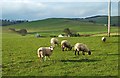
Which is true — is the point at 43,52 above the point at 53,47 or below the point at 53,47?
below

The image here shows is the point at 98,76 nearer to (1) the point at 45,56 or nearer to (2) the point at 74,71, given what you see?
(2) the point at 74,71

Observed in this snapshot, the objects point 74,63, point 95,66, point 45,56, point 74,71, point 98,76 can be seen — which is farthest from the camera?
point 45,56

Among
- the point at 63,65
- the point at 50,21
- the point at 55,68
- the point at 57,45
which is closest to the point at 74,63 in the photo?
the point at 63,65

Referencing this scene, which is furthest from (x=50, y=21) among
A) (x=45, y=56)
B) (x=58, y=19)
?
(x=45, y=56)

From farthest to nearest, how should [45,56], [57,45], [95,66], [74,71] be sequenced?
[57,45]
[45,56]
[95,66]
[74,71]

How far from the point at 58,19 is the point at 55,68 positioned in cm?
15138

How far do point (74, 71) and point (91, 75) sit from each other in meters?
1.53

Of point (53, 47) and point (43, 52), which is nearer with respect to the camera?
point (43, 52)

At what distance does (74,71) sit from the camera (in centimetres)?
1719

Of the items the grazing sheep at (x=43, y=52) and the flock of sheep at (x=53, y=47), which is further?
the flock of sheep at (x=53, y=47)

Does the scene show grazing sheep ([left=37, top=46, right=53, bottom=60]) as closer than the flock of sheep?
Yes

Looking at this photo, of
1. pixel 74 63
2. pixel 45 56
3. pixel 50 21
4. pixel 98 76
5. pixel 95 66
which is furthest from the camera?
pixel 50 21

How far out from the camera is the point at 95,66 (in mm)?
18766

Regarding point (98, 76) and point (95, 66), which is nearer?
point (98, 76)
